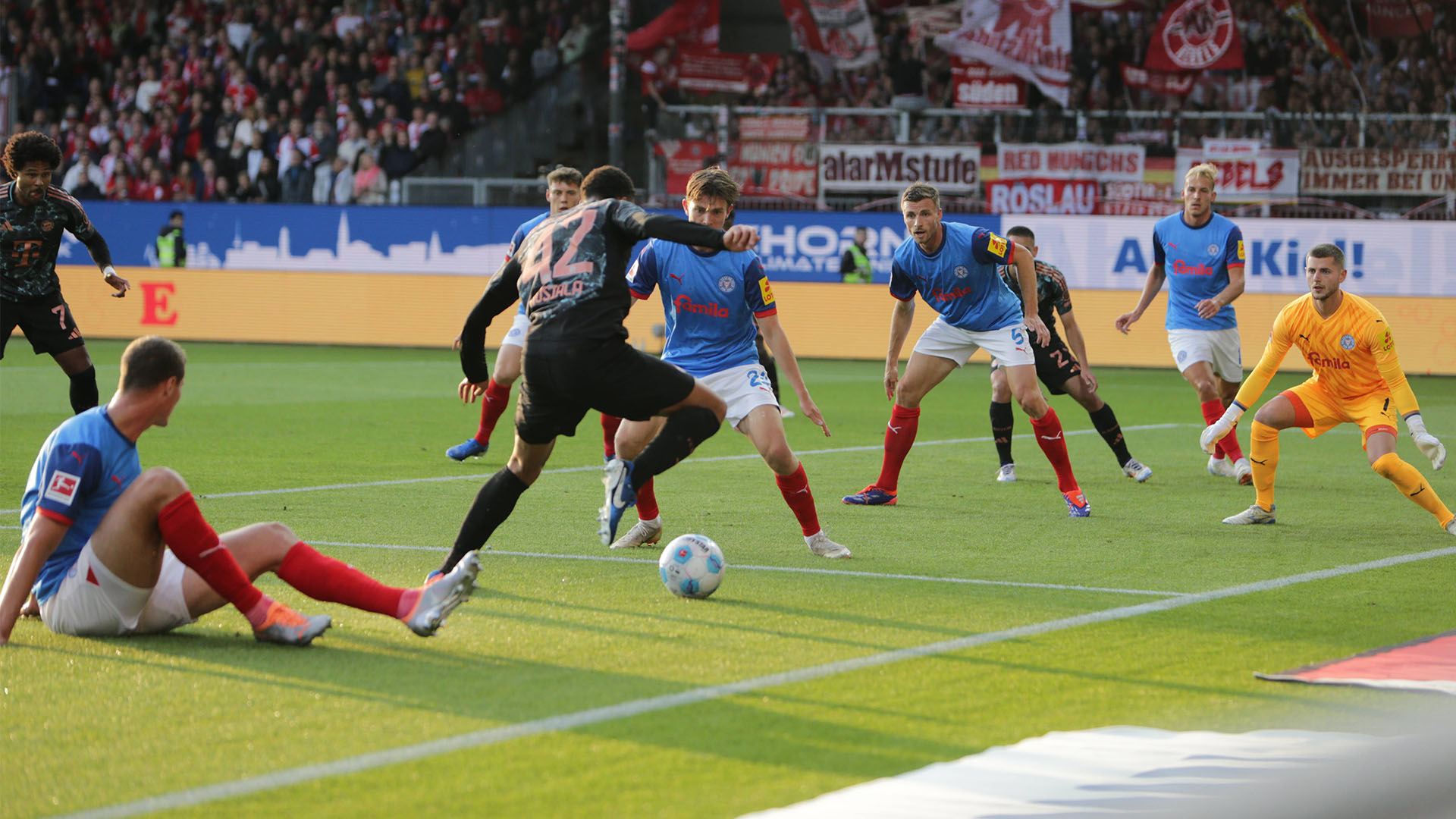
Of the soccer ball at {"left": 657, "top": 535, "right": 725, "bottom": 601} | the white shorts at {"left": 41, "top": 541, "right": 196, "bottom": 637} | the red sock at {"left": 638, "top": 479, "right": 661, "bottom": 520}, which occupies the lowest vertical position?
the red sock at {"left": 638, "top": 479, "right": 661, "bottom": 520}

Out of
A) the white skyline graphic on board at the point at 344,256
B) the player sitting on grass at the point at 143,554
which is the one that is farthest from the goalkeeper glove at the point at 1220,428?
the white skyline graphic on board at the point at 344,256

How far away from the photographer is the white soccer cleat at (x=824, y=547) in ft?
23.5

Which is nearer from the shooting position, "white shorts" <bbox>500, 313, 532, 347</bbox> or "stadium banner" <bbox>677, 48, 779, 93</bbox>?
"white shorts" <bbox>500, 313, 532, 347</bbox>

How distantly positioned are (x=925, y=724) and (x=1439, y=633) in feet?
7.72

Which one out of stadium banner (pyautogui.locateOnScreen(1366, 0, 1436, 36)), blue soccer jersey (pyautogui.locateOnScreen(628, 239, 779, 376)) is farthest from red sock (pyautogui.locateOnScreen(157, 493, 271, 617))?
stadium banner (pyautogui.locateOnScreen(1366, 0, 1436, 36))

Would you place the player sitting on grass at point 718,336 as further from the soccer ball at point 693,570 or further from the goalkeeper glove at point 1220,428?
the goalkeeper glove at point 1220,428

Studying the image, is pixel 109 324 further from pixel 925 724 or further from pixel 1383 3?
pixel 925 724

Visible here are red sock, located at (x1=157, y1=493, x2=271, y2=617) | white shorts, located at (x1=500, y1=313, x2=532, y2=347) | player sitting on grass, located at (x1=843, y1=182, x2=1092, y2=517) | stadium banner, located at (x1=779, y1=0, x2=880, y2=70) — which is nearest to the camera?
red sock, located at (x1=157, y1=493, x2=271, y2=617)

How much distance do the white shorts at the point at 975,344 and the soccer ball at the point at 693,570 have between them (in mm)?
3284

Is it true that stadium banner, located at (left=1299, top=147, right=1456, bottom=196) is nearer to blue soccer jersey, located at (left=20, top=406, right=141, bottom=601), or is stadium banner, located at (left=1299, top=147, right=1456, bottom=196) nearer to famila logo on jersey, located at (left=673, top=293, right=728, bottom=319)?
famila logo on jersey, located at (left=673, top=293, right=728, bottom=319)

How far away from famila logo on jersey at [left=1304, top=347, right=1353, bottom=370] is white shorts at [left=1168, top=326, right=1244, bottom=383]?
267cm

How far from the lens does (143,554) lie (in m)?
4.75

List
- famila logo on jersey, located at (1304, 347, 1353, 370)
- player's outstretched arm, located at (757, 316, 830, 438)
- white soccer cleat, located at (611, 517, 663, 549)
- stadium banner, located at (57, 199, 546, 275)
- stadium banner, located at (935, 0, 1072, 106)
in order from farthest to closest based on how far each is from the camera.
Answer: stadium banner, located at (57, 199, 546, 275), stadium banner, located at (935, 0, 1072, 106), famila logo on jersey, located at (1304, 347, 1353, 370), white soccer cleat, located at (611, 517, 663, 549), player's outstretched arm, located at (757, 316, 830, 438)

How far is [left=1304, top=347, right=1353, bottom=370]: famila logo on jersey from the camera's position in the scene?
8.09 meters
